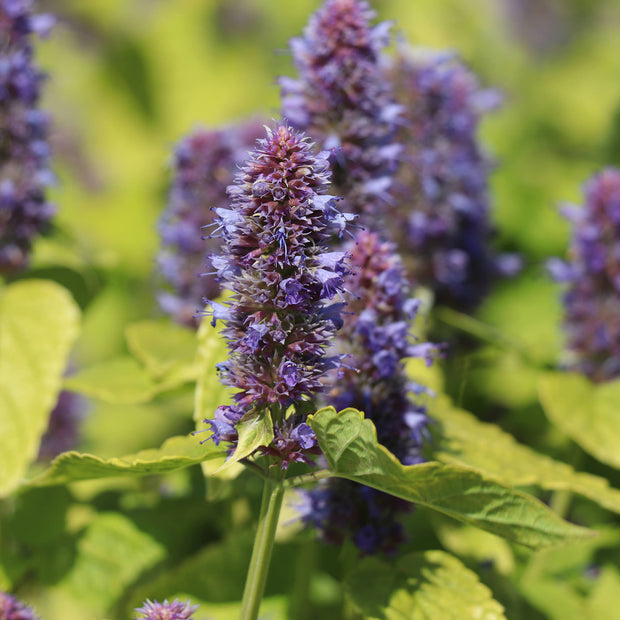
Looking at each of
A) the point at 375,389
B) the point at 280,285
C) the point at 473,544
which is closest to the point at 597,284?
the point at 473,544

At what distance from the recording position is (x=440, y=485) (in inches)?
55.1

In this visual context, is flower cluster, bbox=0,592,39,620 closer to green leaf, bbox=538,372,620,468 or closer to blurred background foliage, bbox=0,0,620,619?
blurred background foliage, bbox=0,0,620,619

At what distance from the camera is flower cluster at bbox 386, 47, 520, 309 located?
2992mm

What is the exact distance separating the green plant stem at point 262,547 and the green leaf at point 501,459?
1.81 ft

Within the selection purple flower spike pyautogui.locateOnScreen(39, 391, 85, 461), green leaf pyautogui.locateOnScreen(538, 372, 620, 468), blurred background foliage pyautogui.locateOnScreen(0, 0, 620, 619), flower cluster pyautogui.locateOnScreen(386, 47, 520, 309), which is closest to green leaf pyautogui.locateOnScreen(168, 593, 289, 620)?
blurred background foliage pyautogui.locateOnScreen(0, 0, 620, 619)

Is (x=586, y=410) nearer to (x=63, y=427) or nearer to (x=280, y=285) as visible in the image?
(x=280, y=285)

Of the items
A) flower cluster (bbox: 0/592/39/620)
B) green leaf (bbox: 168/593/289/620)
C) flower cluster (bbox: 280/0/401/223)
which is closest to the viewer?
flower cluster (bbox: 0/592/39/620)

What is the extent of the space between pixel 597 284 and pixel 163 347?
1555 millimetres

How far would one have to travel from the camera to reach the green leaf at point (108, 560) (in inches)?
86.4

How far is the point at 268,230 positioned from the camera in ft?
4.33

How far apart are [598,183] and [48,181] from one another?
194 cm

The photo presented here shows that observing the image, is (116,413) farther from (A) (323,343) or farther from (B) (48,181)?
(A) (323,343)

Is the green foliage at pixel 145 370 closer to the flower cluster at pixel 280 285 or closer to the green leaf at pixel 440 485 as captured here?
the flower cluster at pixel 280 285

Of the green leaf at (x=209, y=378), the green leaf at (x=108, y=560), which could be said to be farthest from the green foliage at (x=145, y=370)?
the green leaf at (x=108, y=560)
